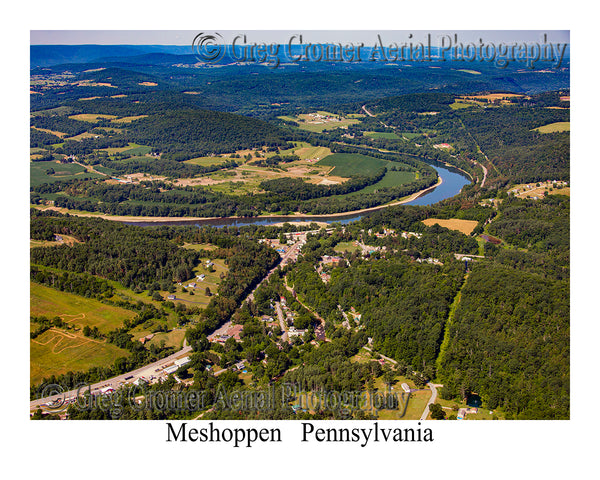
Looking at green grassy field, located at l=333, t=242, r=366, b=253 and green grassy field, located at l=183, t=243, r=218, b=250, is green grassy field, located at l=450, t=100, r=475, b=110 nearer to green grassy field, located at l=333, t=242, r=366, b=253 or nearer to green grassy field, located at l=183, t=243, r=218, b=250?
green grassy field, located at l=333, t=242, r=366, b=253

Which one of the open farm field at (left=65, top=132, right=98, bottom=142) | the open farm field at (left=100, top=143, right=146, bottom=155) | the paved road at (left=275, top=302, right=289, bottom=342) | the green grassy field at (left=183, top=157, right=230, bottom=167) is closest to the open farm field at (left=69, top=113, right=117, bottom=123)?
the open farm field at (left=65, top=132, right=98, bottom=142)

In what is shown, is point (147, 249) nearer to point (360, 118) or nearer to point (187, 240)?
point (187, 240)

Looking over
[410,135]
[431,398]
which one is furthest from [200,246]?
[410,135]

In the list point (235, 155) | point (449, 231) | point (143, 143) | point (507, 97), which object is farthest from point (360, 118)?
point (449, 231)

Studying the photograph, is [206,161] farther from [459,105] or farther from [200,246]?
[459,105]

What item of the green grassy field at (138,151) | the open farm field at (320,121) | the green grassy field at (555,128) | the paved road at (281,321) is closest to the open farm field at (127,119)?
the green grassy field at (138,151)
